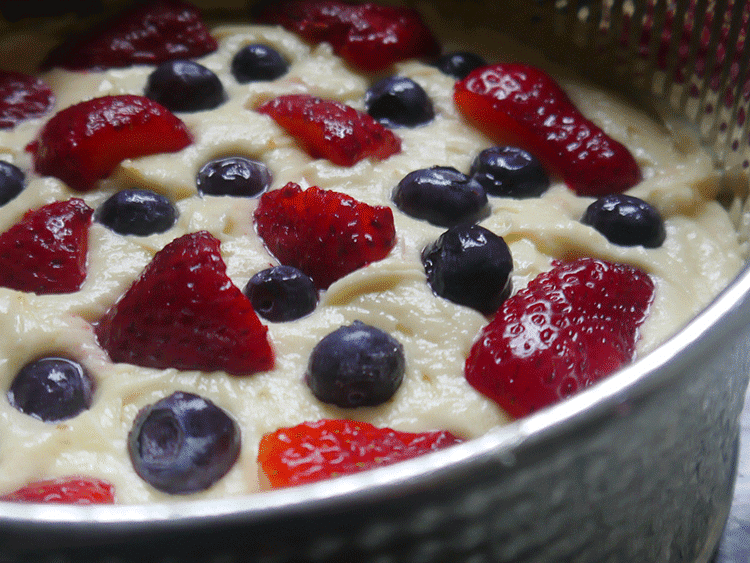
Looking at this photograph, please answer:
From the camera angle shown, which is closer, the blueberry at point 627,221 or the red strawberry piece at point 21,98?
the blueberry at point 627,221

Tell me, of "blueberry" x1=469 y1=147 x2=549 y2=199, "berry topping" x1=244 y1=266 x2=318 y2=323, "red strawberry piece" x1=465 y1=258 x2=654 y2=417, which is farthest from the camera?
"blueberry" x1=469 y1=147 x2=549 y2=199

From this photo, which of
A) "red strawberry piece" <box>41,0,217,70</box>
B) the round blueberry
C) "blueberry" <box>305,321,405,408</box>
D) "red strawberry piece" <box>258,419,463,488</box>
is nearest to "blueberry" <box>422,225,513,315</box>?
"blueberry" <box>305,321,405,408</box>

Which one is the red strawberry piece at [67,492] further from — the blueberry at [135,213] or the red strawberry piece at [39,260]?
the blueberry at [135,213]

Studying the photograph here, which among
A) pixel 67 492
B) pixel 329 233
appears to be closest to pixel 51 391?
pixel 67 492

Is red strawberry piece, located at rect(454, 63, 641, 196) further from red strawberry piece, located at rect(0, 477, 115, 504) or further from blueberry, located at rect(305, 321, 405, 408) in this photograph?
red strawberry piece, located at rect(0, 477, 115, 504)

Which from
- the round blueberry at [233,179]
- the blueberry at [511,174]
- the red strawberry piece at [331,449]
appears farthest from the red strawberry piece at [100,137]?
the red strawberry piece at [331,449]

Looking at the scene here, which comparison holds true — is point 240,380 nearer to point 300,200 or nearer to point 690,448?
point 300,200

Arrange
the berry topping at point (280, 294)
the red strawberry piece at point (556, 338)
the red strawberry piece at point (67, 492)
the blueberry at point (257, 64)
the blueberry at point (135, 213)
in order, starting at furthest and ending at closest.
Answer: the blueberry at point (257, 64), the blueberry at point (135, 213), the berry topping at point (280, 294), the red strawberry piece at point (556, 338), the red strawberry piece at point (67, 492)
